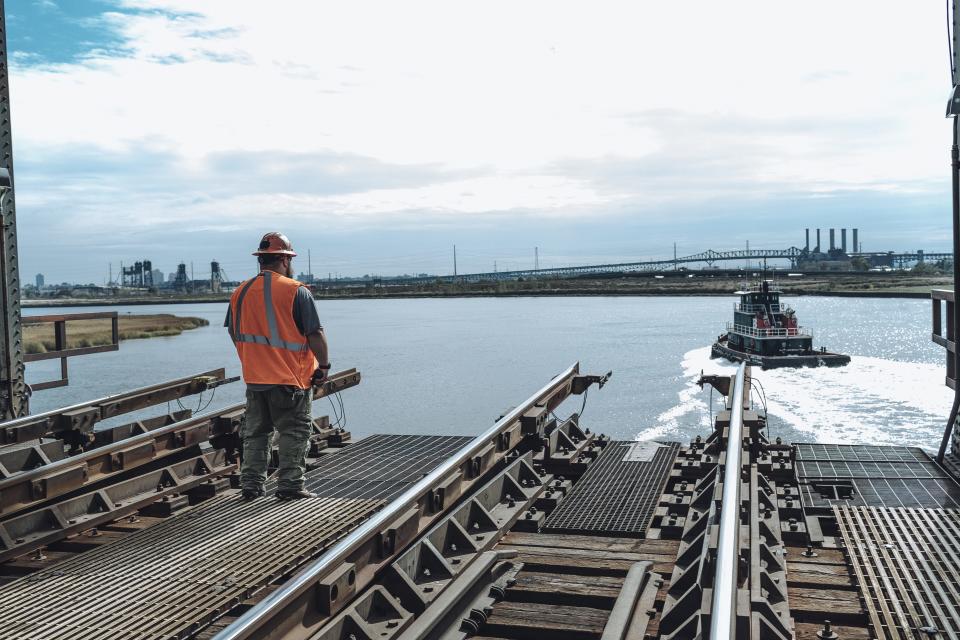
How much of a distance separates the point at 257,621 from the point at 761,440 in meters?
6.69

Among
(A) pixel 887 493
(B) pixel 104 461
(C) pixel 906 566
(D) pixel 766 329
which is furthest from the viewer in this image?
(D) pixel 766 329

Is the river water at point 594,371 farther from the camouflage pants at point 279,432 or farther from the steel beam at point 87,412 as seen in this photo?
the camouflage pants at point 279,432

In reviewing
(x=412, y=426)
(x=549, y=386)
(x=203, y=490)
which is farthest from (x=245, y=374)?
(x=412, y=426)

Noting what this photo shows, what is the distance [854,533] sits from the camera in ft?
23.1

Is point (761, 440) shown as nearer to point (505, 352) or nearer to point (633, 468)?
point (633, 468)

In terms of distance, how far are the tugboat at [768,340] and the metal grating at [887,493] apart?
3721cm

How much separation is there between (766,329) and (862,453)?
38.3 metres

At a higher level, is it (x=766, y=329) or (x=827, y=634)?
(x=827, y=634)

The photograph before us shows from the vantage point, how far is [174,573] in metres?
5.28

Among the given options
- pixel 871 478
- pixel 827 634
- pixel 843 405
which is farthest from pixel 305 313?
pixel 843 405

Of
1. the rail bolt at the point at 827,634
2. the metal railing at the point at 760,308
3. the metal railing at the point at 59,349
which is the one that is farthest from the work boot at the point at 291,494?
the metal railing at the point at 760,308

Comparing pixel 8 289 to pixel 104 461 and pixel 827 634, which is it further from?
pixel 827 634

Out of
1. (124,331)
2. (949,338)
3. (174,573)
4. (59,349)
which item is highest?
(59,349)

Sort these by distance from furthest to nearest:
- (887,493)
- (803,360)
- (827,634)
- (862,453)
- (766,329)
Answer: (766,329) < (803,360) < (862,453) < (887,493) < (827,634)
